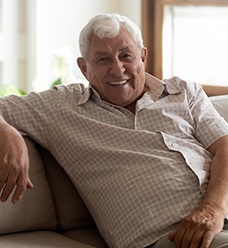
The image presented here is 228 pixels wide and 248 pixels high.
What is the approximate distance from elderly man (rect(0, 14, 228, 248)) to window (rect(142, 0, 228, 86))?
69.0 inches

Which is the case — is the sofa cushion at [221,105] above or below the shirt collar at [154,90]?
below

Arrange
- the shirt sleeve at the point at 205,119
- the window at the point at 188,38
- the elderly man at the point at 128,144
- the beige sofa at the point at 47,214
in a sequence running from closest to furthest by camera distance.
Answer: the elderly man at the point at 128,144 < the beige sofa at the point at 47,214 < the shirt sleeve at the point at 205,119 < the window at the point at 188,38

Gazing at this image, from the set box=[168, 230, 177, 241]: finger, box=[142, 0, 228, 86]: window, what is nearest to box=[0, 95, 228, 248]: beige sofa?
box=[168, 230, 177, 241]: finger

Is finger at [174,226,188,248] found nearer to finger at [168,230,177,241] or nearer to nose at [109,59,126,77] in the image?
finger at [168,230,177,241]

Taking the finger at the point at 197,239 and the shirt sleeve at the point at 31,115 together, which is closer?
the finger at the point at 197,239

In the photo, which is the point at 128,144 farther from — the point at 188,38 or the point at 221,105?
the point at 188,38

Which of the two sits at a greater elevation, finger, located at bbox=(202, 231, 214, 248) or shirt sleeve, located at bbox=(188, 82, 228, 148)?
shirt sleeve, located at bbox=(188, 82, 228, 148)

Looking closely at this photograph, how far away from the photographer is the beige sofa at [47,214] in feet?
7.09

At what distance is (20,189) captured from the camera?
2.02 meters

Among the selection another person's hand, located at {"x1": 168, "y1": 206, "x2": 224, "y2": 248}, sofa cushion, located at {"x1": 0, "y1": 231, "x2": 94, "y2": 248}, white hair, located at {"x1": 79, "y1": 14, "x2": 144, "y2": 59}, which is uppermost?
white hair, located at {"x1": 79, "y1": 14, "x2": 144, "y2": 59}

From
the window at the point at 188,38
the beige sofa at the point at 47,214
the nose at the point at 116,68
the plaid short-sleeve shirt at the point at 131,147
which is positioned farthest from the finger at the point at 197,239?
the window at the point at 188,38

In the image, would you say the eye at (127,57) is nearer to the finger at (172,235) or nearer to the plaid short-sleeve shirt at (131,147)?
Answer: the plaid short-sleeve shirt at (131,147)

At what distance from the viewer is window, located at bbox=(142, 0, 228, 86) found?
4.08 metres

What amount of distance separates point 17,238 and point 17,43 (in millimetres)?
2023
